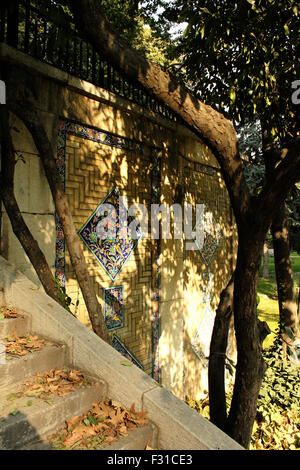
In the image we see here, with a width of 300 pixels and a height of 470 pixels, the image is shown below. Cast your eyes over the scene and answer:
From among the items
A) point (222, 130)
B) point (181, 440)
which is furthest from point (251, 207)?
point (181, 440)

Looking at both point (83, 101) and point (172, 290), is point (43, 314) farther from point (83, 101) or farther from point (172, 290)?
point (172, 290)

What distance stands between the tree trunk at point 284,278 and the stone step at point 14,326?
5.14m

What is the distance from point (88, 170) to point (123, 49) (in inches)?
67.5

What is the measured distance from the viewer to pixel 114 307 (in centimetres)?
471

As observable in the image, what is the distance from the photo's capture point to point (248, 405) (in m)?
3.43

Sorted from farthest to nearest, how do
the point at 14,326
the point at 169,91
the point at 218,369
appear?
the point at 218,369 → the point at 169,91 → the point at 14,326

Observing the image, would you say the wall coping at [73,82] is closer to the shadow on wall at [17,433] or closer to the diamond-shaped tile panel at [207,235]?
the diamond-shaped tile panel at [207,235]

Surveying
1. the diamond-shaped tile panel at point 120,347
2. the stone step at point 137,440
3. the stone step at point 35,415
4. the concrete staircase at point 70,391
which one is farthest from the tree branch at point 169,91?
the diamond-shaped tile panel at point 120,347

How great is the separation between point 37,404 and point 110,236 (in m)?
2.79

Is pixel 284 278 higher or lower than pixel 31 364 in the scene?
higher

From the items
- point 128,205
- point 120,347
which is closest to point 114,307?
point 120,347

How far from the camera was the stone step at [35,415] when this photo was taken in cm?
187

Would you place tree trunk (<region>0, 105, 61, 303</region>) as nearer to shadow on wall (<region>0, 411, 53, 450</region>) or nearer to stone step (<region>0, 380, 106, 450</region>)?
stone step (<region>0, 380, 106, 450</region>)

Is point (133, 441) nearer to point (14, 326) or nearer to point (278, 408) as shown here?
point (14, 326)
